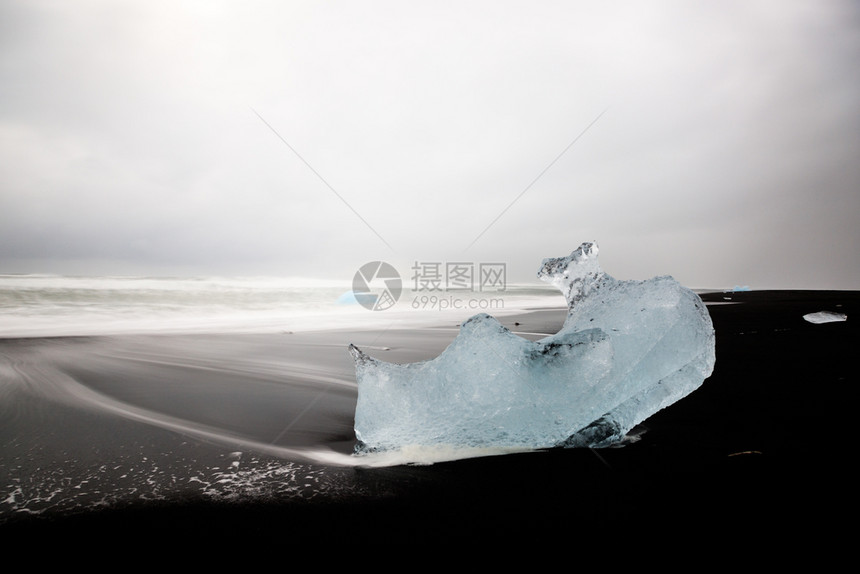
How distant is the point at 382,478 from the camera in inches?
66.6

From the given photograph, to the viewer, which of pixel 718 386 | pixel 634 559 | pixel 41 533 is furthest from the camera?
pixel 718 386

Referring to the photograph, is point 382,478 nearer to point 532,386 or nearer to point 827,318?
point 532,386

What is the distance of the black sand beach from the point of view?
126cm

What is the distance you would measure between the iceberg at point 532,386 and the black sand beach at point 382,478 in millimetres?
140

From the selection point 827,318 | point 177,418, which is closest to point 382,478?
point 177,418

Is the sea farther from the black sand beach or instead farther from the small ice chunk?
the small ice chunk

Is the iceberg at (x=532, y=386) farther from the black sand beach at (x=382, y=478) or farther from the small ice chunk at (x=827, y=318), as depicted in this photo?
the small ice chunk at (x=827, y=318)

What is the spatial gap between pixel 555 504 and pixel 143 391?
301 cm

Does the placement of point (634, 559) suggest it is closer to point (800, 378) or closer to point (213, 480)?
point (213, 480)

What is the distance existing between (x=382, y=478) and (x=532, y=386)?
0.82m

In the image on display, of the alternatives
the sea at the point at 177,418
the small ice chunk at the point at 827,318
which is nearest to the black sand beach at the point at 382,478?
the sea at the point at 177,418

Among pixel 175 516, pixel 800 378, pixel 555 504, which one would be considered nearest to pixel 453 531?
pixel 555 504

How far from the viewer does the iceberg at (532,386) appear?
2029mm

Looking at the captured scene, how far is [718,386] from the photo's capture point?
3068 millimetres
